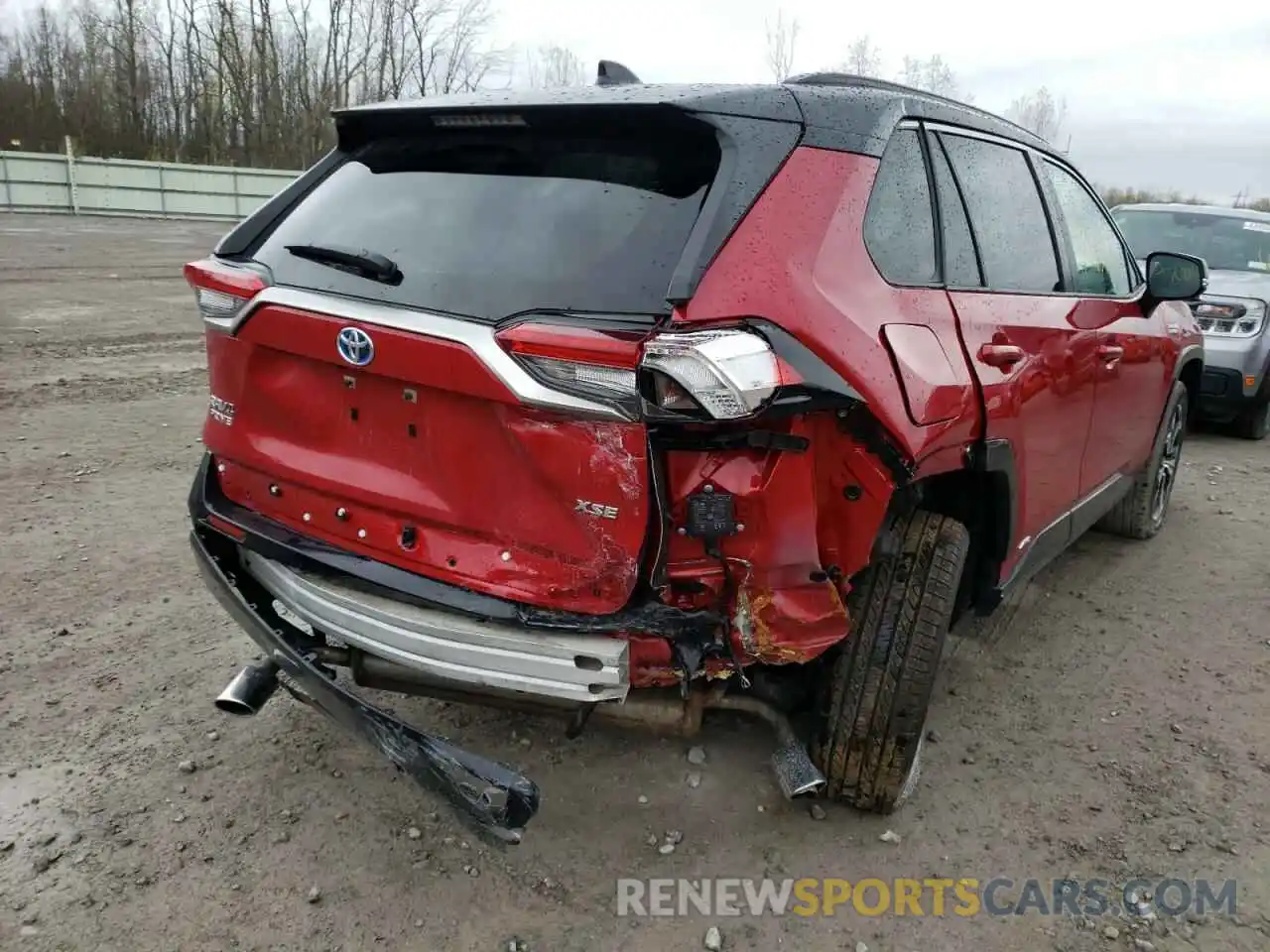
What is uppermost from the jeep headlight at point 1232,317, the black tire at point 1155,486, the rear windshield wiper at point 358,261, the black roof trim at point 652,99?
the black roof trim at point 652,99

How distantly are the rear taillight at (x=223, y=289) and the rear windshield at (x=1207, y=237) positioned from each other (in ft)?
25.4

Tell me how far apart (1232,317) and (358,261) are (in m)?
7.28

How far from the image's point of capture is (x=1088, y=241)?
3.82 metres

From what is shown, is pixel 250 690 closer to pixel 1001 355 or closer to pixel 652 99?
pixel 652 99

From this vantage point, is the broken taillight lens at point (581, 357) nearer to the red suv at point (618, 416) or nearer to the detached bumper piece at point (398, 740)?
the red suv at point (618, 416)

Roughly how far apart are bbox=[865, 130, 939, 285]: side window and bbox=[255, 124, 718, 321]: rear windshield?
0.50 meters

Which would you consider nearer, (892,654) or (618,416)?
(618,416)

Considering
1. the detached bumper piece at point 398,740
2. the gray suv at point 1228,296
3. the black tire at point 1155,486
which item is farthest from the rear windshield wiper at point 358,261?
the gray suv at point 1228,296

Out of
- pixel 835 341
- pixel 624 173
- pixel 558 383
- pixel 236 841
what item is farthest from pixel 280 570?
pixel 835 341

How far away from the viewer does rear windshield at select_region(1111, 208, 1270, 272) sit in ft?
27.1

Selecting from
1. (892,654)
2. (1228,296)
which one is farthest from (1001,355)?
(1228,296)

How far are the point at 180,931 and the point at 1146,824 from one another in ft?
8.54

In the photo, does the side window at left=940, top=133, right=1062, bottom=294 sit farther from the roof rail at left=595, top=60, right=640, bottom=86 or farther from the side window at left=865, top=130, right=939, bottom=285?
the roof rail at left=595, top=60, right=640, bottom=86

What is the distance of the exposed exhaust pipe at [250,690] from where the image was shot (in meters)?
2.52
